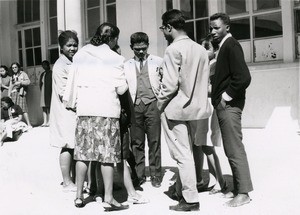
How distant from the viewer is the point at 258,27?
9.26 meters

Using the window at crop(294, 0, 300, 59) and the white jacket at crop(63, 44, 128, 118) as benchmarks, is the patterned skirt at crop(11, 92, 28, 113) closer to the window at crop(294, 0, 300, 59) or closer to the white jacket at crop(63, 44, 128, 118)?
the window at crop(294, 0, 300, 59)

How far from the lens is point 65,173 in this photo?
5281 millimetres

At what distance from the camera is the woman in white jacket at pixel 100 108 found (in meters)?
4.30

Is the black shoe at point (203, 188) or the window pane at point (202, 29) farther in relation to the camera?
the window pane at point (202, 29)

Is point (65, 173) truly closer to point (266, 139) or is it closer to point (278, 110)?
point (266, 139)

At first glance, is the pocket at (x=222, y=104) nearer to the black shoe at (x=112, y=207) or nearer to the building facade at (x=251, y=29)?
the black shoe at (x=112, y=207)

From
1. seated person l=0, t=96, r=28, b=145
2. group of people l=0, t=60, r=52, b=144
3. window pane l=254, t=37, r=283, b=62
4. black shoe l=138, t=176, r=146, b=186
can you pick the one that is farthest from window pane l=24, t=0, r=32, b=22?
black shoe l=138, t=176, r=146, b=186

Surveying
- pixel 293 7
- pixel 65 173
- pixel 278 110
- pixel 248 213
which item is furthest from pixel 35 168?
pixel 293 7

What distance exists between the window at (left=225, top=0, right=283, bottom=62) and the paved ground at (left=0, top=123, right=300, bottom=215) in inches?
67.4

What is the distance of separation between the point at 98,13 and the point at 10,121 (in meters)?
3.80

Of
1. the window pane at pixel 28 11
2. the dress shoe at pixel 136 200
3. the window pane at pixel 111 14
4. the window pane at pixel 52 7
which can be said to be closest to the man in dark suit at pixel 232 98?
the dress shoe at pixel 136 200

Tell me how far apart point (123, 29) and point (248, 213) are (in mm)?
7379

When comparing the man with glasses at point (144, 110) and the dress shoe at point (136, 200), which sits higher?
the man with glasses at point (144, 110)

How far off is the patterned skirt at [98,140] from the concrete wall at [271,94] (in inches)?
194
